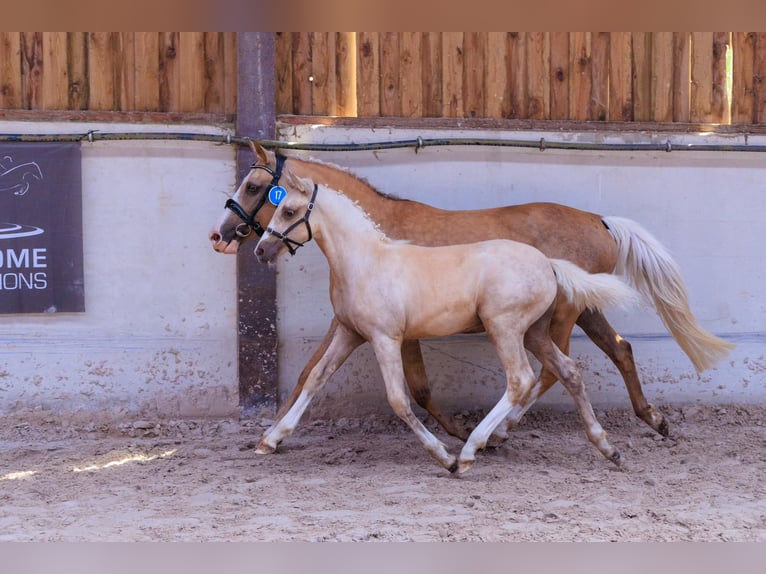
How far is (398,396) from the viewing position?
476cm

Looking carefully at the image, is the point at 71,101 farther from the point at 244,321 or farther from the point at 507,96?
the point at 507,96

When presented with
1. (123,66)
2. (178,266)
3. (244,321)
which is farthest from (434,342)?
(123,66)

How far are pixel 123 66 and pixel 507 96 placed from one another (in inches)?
112

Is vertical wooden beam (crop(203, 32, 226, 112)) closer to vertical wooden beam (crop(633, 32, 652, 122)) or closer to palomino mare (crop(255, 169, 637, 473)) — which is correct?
palomino mare (crop(255, 169, 637, 473))

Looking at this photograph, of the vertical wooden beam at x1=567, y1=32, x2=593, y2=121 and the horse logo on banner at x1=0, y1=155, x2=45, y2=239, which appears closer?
the horse logo on banner at x1=0, y1=155, x2=45, y2=239

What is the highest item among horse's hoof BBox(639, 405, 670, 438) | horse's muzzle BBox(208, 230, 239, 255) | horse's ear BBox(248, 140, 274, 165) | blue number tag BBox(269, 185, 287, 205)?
horse's ear BBox(248, 140, 274, 165)

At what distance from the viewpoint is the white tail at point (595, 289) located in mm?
4805

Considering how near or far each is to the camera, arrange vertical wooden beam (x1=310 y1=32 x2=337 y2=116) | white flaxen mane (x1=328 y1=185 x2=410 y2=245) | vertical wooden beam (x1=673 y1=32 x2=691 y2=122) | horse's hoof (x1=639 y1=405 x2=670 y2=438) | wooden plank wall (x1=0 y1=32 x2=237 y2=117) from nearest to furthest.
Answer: white flaxen mane (x1=328 y1=185 x2=410 y2=245)
horse's hoof (x1=639 y1=405 x2=670 y2=438)
wooden plank wall (x1=0 y1=32 x2=237 y2=117)
vertical wooden beam (x1=310 y1=32 x2=337 y2=116)
vertical wooden beam (x1=673 y1=32 x2=691 y2=122)

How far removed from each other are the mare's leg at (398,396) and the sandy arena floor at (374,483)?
0.44 ft

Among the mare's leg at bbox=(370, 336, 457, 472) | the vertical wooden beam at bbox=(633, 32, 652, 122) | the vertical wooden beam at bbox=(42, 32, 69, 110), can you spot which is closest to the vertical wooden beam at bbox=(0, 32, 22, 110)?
the vertical wooden beam at bbox=(42, 32, 69, 110)

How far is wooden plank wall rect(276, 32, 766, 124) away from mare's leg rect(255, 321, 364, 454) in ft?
6.61

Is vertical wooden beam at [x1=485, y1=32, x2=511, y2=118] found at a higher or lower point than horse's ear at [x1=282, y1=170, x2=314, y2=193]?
higher

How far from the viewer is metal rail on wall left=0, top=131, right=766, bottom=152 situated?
6.07 m

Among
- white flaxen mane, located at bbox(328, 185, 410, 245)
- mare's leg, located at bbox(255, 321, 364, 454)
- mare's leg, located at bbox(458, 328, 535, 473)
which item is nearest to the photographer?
mare's leg, located at bbox(458, 328, 535, 473)
